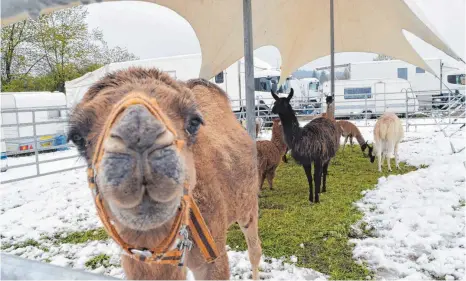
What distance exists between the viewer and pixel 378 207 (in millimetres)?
5617

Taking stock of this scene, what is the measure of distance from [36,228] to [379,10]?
7.93 m

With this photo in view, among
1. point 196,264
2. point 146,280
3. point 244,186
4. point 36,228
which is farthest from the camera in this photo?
point 36,228

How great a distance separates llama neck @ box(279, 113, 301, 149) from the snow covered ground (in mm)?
1559

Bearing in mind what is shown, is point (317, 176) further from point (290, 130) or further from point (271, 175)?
point (271, 175)

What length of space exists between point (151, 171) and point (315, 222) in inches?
171

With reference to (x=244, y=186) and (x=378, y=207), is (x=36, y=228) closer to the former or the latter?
(x=244, y=186)

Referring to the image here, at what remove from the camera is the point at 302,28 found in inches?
359

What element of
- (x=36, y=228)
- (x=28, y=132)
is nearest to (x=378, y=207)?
(x=36, y=228)

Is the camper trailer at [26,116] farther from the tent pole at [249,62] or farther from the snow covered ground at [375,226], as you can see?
the tent pole at [249,62]

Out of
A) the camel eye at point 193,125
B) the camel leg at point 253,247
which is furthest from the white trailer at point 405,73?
the camel eye at point 193,125

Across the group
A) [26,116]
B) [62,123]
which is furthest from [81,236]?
[26,116]

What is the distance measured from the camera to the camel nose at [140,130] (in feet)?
3.75

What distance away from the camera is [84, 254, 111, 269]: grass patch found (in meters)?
3.95

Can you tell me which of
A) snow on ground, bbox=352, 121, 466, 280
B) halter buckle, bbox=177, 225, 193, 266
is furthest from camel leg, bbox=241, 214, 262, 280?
halter buckle, bbox=177, 225, 193, 266
